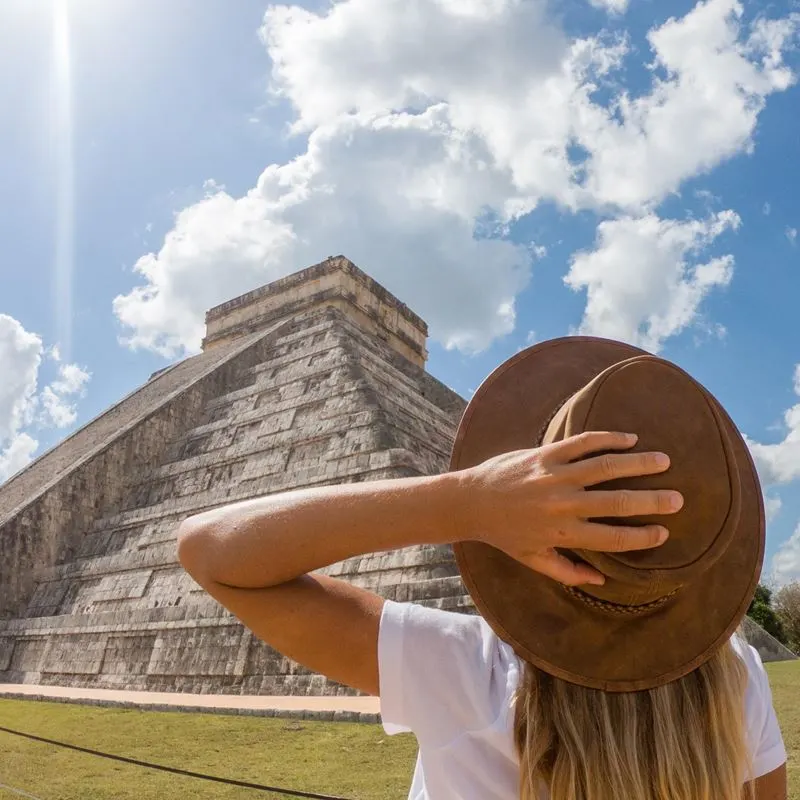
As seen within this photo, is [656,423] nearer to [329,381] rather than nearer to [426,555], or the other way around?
[426,555]

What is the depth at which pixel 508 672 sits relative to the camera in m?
1.24

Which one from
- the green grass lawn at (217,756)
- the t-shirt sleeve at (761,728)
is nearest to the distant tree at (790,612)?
the green grass lawn at (217,756)

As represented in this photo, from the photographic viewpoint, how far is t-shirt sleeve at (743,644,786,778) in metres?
1.30

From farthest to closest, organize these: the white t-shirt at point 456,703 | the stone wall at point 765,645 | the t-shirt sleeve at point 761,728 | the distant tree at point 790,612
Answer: the distant tree at point 790,612 → the stone wall at point 765,645 → the t-shirt sleeve at point 761,728 → the white t-shirt at point 456,703

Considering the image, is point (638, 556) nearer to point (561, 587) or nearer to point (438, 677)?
point (561, 587)

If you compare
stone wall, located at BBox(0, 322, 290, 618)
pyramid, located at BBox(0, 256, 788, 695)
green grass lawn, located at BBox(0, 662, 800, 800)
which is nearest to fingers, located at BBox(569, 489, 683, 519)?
green grass lawn, located at BBox(0, 662, 800, 800)

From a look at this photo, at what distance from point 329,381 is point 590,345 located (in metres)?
11.2

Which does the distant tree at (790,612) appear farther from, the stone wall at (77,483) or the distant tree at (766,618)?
the stone wall at (77,483)

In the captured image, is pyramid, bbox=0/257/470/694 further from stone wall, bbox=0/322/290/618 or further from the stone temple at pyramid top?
the stone temple at pyramid top

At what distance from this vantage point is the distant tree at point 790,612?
20.8m

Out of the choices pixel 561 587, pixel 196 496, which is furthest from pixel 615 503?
pixel 196 496

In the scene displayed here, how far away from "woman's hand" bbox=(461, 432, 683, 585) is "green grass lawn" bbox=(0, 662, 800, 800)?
12.5ft

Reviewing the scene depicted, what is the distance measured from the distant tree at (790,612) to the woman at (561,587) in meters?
22.6

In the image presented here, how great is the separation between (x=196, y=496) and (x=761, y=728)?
10952 millimetres
